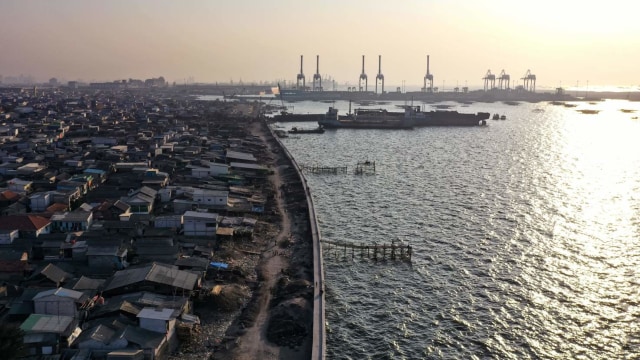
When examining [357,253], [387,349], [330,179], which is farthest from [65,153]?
[387,349]

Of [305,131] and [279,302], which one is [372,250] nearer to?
[279,302]

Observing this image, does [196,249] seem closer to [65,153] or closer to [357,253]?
[357,253]

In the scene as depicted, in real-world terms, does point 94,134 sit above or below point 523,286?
above

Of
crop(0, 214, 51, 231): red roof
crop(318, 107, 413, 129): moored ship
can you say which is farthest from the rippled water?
crop(318, 107, 413, 129): moored ship

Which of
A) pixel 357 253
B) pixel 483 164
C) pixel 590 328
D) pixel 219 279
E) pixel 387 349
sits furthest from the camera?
pixel 483 164

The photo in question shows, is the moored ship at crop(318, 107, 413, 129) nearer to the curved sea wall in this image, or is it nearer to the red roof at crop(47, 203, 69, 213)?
the curved sea wall

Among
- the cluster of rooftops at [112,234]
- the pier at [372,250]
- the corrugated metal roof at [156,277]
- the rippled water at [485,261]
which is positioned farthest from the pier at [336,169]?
the corrugated metal roof at [156,277]

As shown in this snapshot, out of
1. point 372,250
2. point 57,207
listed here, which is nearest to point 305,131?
point 57,207
